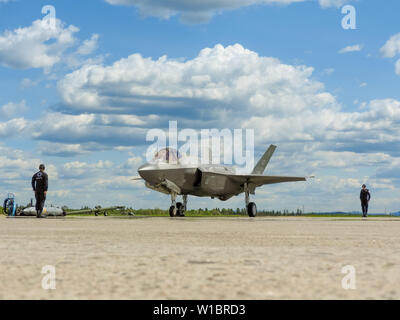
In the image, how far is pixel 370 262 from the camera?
4.80 m

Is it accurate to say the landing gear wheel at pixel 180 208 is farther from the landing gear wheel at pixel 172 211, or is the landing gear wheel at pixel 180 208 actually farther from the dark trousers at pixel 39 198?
the dark trousers at pixel 39 198

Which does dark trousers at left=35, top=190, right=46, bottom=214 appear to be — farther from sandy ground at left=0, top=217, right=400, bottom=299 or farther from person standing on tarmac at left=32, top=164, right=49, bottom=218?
sandy ground at left=0, top=217, right=400, bottom=299

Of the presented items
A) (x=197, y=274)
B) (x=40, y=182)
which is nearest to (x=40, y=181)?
(x=40, y=182)

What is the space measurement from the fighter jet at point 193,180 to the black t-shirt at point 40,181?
4956mm

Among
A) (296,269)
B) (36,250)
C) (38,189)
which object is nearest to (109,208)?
(38,189)

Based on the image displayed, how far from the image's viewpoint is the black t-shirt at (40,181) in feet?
62.6

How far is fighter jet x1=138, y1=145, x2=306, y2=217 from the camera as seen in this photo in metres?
23.9

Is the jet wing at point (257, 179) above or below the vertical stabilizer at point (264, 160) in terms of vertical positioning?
below

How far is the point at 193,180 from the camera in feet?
86.2

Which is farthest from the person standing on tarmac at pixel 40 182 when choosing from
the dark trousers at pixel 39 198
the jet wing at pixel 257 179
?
the jet wing at pixel 257 179

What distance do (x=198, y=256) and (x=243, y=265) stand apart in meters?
0.89

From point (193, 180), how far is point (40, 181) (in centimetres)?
914

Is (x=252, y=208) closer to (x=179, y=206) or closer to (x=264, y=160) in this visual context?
(x=179, y=206)

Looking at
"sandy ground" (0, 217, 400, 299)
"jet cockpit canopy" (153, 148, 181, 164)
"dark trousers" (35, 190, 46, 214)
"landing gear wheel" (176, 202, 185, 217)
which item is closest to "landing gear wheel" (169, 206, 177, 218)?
"jet cockpit canopy" (153, 148, 181, 164)
